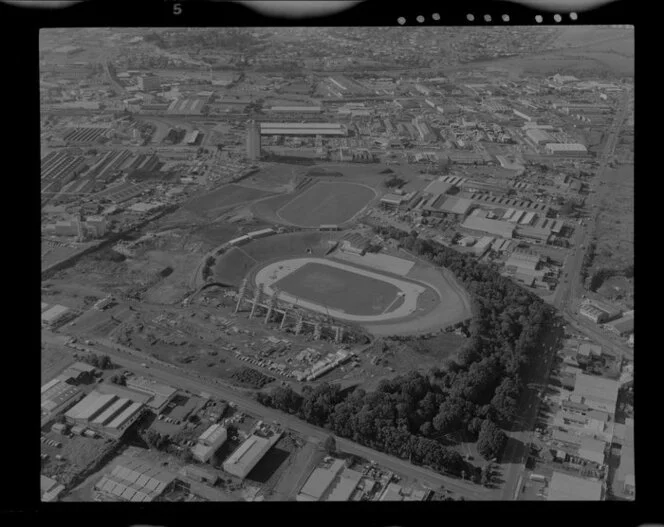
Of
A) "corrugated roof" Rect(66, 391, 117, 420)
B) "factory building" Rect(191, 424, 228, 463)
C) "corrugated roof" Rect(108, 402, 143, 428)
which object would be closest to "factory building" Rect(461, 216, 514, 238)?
"factory building" Rect(191, 424, 228, 463)

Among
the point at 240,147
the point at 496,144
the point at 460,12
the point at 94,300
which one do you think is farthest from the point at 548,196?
the point at 94,300

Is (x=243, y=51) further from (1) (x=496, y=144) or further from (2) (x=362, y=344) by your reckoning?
(1) (x=496, y=144)

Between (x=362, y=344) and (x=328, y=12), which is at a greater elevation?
(x=328, y=12)

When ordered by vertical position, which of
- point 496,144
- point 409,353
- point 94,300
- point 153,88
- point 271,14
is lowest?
point 409,353

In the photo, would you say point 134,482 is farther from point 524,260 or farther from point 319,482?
point 524,260

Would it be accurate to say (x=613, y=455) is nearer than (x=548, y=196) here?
Yes

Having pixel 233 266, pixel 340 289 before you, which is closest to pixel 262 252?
pixel 233 266

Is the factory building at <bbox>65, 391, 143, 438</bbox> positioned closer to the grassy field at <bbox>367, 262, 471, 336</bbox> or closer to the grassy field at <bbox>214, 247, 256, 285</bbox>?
the grassy field at <bbox>214, 247, 256, 285</bbox>

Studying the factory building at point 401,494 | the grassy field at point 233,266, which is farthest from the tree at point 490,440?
the grassy field at point 233,266
